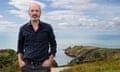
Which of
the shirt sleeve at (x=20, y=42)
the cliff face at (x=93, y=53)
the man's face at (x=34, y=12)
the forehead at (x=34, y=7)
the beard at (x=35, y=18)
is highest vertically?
the forehead at (x=34, y=7)

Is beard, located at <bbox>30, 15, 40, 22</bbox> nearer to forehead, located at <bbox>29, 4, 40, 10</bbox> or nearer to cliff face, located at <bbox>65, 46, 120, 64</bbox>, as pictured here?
forehead, located at <bbox>29, 4, 40, 10</bbox>

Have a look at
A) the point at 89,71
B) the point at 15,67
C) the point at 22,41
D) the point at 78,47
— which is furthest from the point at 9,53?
the point at 78,47

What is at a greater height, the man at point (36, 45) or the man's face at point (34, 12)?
the man's face at point (34, 12)

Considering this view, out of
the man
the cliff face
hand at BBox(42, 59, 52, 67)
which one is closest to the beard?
the man

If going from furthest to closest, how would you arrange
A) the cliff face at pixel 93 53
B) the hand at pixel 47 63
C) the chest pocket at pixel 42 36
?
the cliff face at pixel 93 53 → the chest pocket at pixel 42 36 → the hand at pixel 47 63

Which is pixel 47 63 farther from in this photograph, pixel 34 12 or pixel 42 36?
pixel 34 12

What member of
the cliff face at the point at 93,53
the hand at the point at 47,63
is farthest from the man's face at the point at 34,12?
the cliff face at the point at 93,53

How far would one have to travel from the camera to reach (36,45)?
814 centimetres

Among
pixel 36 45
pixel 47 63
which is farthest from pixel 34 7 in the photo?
pixel 47 63

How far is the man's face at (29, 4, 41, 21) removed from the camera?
7.96m

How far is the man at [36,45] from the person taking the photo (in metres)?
8.09

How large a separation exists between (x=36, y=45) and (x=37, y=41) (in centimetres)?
10

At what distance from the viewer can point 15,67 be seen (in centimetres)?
2983

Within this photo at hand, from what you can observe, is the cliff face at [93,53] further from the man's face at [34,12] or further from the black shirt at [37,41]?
the man's face at [34,12]
